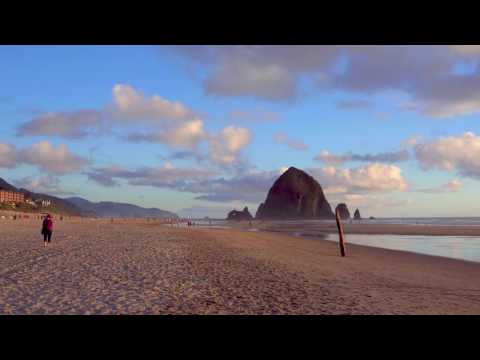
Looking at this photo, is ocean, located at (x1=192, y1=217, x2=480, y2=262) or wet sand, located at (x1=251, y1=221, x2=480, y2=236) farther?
wet sand, located at (x1=251, y1=221, x2=480, y2=236)

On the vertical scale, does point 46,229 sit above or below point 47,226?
below

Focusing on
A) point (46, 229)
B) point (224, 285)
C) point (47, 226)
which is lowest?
point (224, 285)

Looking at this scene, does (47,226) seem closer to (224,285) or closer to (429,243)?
(224,285)

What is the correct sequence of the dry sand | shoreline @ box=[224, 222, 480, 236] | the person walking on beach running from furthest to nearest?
shoreline @ box=[224, 222, 480, 236], the person walking on beach, the dry sand

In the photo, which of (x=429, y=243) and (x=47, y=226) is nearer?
(x=47, y=226)

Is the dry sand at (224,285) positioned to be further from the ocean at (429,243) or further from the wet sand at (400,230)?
the wet sand at (400,230)

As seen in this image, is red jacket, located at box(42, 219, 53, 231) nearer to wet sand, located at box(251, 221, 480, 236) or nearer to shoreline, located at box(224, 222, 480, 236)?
wet sand, located at box(251, 221, 480, 236)

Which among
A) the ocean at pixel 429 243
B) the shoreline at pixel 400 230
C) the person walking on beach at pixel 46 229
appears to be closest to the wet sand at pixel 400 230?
the shoreline at pixel 400 230

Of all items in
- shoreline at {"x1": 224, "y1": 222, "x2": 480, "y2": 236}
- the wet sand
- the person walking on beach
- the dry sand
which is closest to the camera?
the dry sand

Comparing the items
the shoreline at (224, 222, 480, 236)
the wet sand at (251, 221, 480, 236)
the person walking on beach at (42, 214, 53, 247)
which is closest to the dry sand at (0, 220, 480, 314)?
the person walking on beach at (42, 214, 53, 247)

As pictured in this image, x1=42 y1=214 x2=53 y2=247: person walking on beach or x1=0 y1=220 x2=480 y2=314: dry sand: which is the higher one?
x1=42 y1=214 x2=53 y2=247: person walking on beach

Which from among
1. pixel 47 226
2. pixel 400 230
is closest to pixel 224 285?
pixel 47 226
